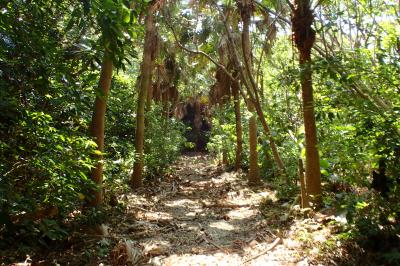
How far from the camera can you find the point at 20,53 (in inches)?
207

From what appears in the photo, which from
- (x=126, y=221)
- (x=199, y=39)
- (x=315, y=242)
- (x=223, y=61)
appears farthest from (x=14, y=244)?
(x=199, y=39)

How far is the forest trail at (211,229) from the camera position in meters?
6.11

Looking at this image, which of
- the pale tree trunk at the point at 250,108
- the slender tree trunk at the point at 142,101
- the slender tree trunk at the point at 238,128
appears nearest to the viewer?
the pale tree trunk at the point at 250,108

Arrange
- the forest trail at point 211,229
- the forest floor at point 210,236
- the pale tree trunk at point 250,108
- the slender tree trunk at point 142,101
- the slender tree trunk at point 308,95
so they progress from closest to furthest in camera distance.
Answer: the forest floor at point 210,236
the forest trail at point 211,229
the slender tree trunk at point 308,95
the pale tree trunk at point 250,108
the slender tree trunk at point 142,101

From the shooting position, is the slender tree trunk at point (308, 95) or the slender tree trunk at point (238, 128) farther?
the slender tree trunk at point (238, 128)

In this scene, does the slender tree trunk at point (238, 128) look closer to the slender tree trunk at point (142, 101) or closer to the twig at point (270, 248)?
the slender tree trunk at point (142, 101)

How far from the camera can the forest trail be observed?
6105mm

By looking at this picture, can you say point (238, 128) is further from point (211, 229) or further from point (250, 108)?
point (211, 229)

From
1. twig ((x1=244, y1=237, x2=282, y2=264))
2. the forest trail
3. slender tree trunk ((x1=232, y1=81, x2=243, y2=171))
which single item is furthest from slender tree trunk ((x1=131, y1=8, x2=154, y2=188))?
twig ((x1=244, y1=237, x2=282, y2=264))

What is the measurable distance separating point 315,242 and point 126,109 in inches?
408

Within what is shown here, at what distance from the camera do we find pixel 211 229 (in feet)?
27.1

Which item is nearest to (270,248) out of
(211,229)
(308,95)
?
(211,229)

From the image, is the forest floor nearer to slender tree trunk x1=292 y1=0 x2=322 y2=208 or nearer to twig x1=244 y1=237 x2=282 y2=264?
twig x1=244 y1=237 x2=282 y2=264

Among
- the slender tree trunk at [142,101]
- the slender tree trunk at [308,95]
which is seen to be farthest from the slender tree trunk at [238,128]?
the slender tree trunk at [308,95]
